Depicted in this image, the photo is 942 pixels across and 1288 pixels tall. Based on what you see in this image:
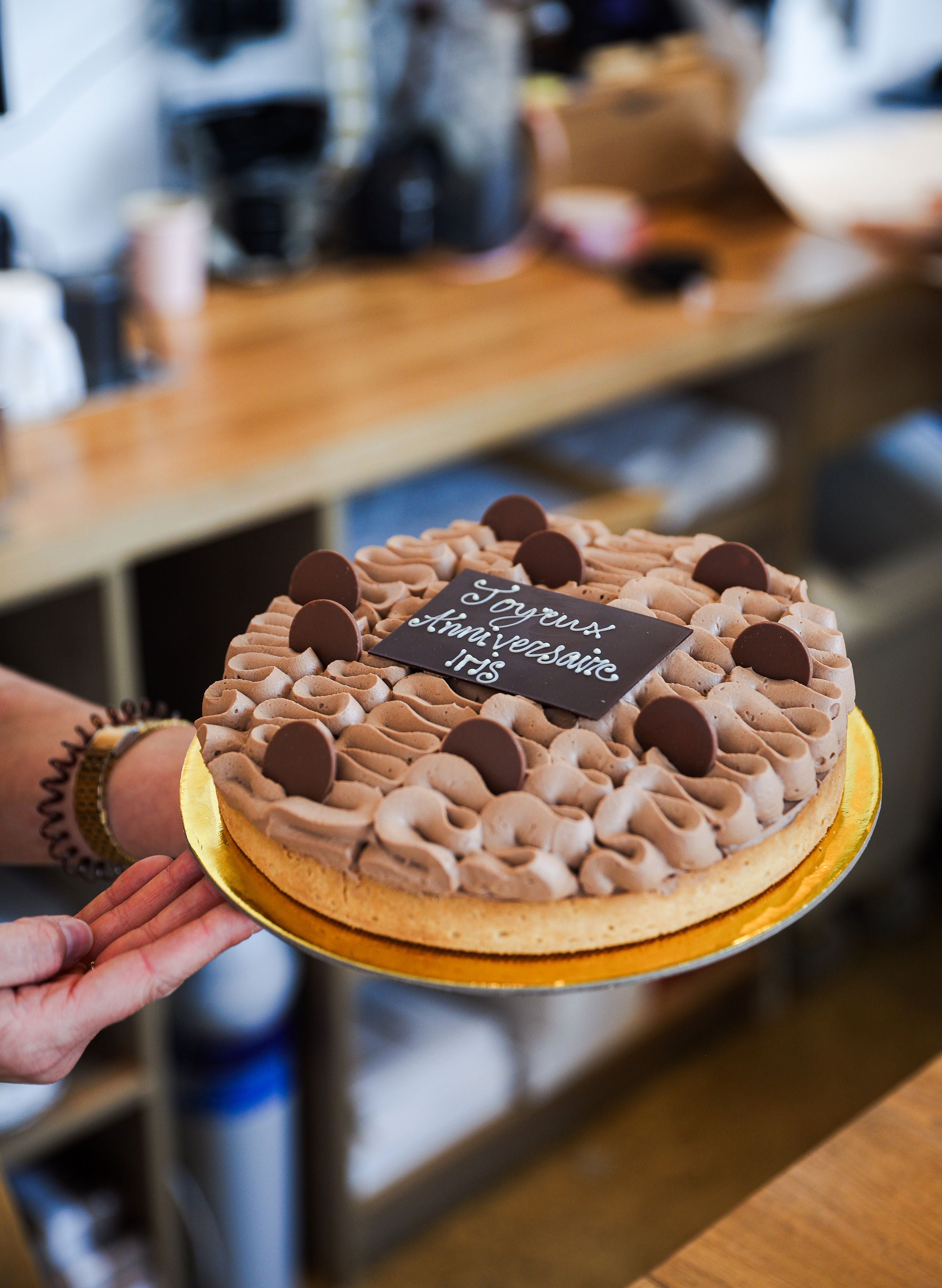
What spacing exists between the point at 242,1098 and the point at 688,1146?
798 mm

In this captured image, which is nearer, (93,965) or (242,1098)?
(93,965)

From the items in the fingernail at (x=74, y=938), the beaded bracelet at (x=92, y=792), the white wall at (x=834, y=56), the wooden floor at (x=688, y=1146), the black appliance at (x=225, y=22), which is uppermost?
the black appliance at (x=225, y=22)

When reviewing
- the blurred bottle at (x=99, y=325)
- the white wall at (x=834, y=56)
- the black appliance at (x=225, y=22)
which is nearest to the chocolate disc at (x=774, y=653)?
the blurred bottle at (x=99, y=325)

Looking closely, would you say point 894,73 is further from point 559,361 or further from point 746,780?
point 746,780

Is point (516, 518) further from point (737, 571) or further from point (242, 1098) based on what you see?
point (242, 1098)

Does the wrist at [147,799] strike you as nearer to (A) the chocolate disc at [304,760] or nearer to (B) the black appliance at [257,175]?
(A) the chocolate disc at [304,760]

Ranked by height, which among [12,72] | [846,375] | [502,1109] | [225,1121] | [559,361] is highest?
[12,72]

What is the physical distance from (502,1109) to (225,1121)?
511 mm

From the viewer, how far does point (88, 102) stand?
194 cm

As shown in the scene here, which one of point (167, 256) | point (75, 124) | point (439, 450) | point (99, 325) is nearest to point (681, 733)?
point (439, 450)

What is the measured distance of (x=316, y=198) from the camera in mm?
2111

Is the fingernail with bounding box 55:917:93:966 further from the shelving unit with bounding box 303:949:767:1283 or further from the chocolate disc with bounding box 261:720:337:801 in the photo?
the shelving unit with bounding box 303:949:767:1283

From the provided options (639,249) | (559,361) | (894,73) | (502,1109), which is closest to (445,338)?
(559,361)

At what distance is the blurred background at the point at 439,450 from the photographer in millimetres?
1571
